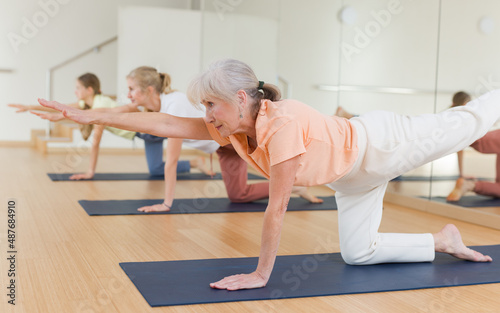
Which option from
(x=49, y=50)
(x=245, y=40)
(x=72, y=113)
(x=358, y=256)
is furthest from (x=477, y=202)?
(x=49, y=50)

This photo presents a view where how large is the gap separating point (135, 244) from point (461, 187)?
2142 mm

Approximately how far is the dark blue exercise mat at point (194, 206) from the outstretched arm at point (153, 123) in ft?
4.26

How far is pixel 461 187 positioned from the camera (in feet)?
11.5

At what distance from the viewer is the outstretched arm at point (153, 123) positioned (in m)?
1.84

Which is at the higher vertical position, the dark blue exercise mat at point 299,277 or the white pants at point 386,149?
the white pants at point 386,149

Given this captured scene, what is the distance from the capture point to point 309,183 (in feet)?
6.22

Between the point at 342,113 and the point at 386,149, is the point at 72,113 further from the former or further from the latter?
the point at 342,113

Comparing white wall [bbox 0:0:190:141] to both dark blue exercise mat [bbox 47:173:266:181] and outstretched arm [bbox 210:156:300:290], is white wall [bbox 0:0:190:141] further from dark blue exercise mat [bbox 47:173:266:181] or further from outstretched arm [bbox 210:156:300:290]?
outstretched arm [bbox 210:156:300:290]

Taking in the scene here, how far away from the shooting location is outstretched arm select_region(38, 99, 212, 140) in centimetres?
184

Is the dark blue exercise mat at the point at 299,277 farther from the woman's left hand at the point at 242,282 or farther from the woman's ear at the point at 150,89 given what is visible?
the woman's ear at the point at 150,89

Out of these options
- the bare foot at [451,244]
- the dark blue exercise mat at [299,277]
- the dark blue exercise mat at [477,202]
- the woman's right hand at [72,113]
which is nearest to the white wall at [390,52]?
the dark blue exercise mat at [477,202]

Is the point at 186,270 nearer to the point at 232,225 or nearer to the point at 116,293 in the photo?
the point at 116,293

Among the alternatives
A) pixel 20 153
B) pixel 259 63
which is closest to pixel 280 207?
pixel 259 63

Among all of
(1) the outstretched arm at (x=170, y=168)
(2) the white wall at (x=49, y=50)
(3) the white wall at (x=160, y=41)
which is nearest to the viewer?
(1) the outstretched arm at (x=170, y=168)
